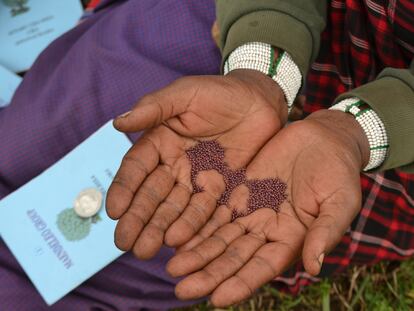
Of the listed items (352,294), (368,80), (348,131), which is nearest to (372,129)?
(348,131)

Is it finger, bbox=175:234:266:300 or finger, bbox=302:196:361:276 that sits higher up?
finger, bbox=302:196:361:276

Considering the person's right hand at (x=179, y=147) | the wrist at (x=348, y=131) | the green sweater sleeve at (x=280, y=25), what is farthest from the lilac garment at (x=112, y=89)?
A: the wrist at (x=348, y=131)

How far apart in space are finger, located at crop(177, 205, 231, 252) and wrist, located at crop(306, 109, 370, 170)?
279 mm

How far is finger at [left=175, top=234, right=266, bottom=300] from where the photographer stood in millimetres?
872

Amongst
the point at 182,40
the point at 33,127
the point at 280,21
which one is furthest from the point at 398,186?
the point at 33,127

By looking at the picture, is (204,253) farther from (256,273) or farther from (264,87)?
(264,87)

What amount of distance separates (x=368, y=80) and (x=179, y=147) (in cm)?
56

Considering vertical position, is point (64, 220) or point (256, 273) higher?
point (256, 273)

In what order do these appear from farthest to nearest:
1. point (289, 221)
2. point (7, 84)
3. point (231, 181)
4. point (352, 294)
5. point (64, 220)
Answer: point (7, 84), point (352, 294), point (64, 220), point (231, 181), point (289, 221)

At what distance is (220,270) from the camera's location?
0.90 metres

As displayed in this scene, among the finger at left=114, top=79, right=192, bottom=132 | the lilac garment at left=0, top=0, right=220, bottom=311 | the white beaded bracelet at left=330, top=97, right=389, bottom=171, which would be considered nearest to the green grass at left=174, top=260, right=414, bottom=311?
the lilac garment at left=0, top=0, right=220, bottom=311

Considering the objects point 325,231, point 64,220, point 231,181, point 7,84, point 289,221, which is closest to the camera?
point 325,231

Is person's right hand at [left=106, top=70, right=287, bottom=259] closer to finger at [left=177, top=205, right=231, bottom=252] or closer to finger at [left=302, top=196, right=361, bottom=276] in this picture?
finger at [left=177, top=205, right=231, bottom=252]

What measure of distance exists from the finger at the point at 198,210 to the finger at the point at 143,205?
54 mm
